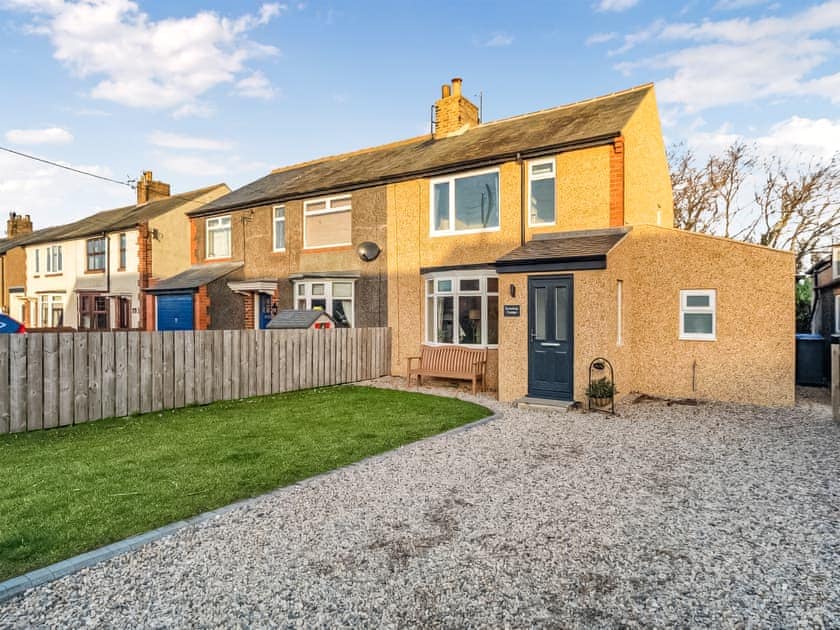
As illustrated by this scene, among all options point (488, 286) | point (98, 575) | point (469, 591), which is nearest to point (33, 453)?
point (98, 575)

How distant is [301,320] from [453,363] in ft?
12.8

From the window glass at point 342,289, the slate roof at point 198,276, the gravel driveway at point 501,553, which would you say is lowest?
the gravel driveway at point 501,553

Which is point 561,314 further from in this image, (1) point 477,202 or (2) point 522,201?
(1) point 477,202

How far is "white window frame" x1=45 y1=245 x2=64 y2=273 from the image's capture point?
88.2 feet

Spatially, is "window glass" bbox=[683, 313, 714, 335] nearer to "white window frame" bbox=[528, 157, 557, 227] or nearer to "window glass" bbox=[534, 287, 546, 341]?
"window glass" bbox=[534, 287, 546, 341]

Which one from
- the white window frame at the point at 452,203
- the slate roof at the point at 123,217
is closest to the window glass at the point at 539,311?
the white window frame at the point at 452,203

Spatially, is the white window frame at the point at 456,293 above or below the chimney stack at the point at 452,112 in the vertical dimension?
below

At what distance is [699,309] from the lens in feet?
31.7

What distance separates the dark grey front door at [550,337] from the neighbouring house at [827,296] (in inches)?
362

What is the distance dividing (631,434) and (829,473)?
89.6 inches

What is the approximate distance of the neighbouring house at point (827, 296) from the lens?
1602 cm

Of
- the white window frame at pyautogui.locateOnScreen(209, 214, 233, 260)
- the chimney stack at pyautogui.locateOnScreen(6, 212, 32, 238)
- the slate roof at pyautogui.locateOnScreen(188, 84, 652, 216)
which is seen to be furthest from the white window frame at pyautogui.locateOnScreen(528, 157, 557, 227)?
the chimney stack at pyautogui.locateOnScreen(6, 212, 32, 238)

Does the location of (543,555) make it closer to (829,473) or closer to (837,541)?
(837,541)

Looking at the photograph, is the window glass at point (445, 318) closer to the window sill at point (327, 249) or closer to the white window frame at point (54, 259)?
the window sill at point (327, 249)
